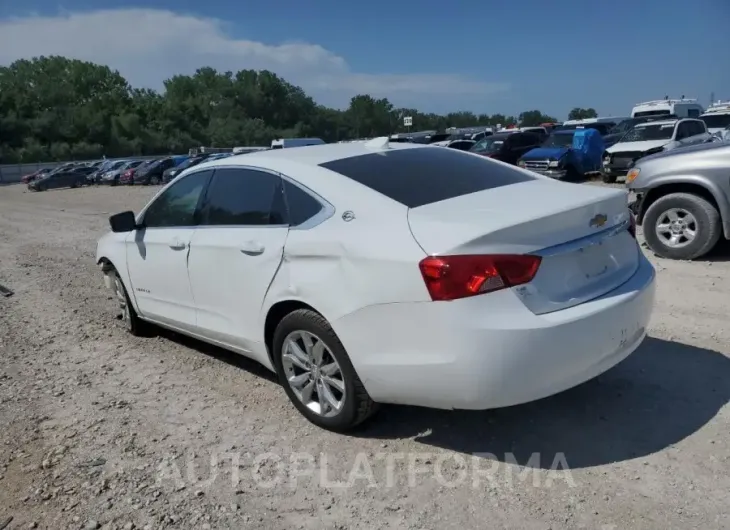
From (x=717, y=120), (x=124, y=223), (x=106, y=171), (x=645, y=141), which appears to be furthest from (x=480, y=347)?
(x=106, y=171)

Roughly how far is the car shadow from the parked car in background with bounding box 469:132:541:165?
57.3ft

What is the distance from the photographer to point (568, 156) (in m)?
18.3

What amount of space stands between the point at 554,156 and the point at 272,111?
301 ft

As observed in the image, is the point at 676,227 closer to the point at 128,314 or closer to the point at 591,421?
the point at 591,421

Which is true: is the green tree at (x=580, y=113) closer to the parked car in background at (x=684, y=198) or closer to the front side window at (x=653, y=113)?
the front side window at (x=653, y=113)

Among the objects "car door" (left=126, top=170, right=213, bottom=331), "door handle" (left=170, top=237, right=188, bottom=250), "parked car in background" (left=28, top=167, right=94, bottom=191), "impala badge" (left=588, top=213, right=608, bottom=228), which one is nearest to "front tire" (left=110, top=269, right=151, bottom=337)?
"car door" (left=126, top=170, right=213, bottom=331)

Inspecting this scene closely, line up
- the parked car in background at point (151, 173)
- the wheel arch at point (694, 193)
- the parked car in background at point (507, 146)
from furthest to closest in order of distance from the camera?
the parked car in background at point (151, 173)
the parked car in background at point (507, 146)
the wheel arch at point (694, 193)

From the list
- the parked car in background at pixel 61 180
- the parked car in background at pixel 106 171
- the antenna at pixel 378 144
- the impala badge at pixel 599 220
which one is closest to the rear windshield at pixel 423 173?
the antenna at pixel 378 144

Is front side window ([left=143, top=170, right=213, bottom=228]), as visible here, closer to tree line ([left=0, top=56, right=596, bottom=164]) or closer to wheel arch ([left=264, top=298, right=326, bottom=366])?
wheel arch ([left=264, top=298, right=326, bottom=366])

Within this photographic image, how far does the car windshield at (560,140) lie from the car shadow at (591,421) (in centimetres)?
1670

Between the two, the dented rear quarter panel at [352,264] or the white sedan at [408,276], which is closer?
the white sedan at [408,276]

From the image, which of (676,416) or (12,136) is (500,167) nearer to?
(676,416)

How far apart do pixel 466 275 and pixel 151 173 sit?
122ft

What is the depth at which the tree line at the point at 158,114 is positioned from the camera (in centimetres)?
7294
